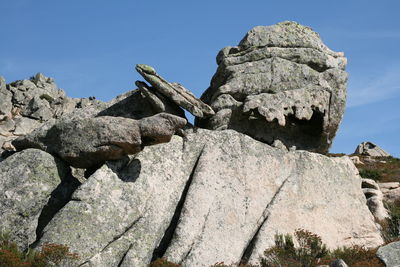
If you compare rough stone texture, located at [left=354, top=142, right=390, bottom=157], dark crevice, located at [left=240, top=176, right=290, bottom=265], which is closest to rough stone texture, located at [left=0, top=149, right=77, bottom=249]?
dark crevice, located at [left=240, top=176, right=290, bottom=265]

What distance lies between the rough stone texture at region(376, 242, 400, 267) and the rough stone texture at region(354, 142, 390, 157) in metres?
50.9

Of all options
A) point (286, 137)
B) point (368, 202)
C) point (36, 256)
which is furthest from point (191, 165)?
point (368, 202)

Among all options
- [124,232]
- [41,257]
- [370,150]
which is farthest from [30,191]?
[370,150]

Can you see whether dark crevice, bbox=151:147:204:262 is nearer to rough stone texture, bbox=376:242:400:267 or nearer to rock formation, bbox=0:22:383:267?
rock formation, bbox=0:22:383:267

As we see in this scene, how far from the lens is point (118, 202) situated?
18141 millimetres

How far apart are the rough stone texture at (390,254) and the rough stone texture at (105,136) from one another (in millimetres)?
7505

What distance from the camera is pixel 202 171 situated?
774 inches

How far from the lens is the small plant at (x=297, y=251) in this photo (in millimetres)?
17281

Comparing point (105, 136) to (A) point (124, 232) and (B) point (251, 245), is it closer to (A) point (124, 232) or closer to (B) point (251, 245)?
(A) point (124, 232)

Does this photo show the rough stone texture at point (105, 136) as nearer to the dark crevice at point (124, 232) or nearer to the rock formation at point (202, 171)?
the rock formation at point (202, 171)

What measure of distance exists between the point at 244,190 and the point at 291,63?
266 inches

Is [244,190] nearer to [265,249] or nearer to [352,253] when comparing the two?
[265,249]

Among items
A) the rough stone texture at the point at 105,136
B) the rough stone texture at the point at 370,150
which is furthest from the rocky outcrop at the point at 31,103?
the rough stone texture at the point at 105,136

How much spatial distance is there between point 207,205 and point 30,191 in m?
5.79
